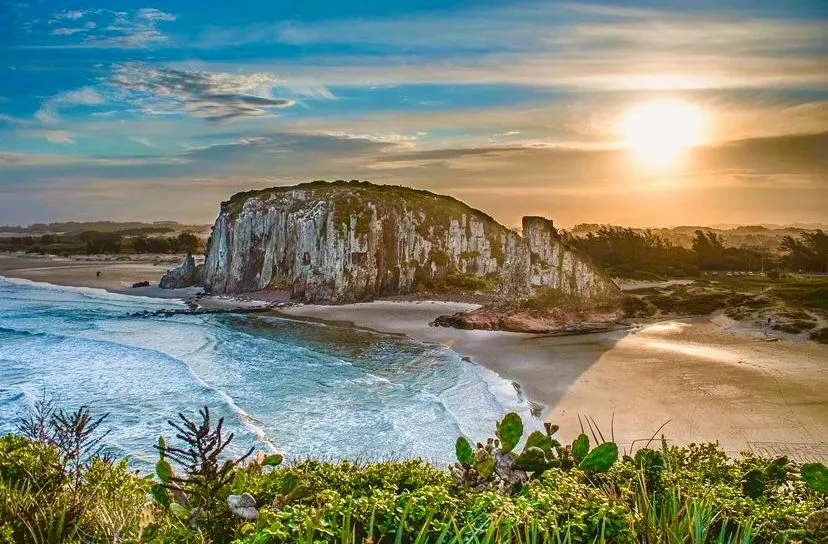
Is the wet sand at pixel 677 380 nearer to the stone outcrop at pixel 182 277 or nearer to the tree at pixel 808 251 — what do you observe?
the tree at pixel 808 251

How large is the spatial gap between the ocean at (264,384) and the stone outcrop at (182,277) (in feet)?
46.8

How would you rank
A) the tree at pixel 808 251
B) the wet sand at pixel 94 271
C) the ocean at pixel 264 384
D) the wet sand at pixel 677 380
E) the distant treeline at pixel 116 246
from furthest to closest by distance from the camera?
the distant treeline at pixel 116 246
the wet sand at pixel 94 271
the tree at pixel 808 251
the ocean at pixel 264 384
the wet sand at pixel 677 380

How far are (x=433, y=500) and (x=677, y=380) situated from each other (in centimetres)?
1433

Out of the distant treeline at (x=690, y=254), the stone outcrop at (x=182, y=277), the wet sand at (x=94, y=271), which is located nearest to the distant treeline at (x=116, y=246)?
the wet sand at (x=94, y=271)

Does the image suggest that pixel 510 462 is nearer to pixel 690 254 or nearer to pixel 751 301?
pixel 751 301

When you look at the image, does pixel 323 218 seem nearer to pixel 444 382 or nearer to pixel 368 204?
pixel 368 204

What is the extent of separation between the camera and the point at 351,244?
35.1 meters

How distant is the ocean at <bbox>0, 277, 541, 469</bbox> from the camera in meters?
11.7

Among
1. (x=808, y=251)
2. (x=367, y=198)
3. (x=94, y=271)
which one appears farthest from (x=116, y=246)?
(x=808, y=251)

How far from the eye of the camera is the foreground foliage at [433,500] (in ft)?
9.31

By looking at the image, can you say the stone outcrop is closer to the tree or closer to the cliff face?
the cliff face

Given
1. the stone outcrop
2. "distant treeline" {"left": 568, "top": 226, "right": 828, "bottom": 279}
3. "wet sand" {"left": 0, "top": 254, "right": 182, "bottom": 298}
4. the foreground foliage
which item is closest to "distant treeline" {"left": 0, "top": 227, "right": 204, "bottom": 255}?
"wet sand" {"left": 0, "top": 254, "right": 182, "bottom": 298}

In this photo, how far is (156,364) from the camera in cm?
1923

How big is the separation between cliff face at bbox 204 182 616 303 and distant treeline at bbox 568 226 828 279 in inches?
286
